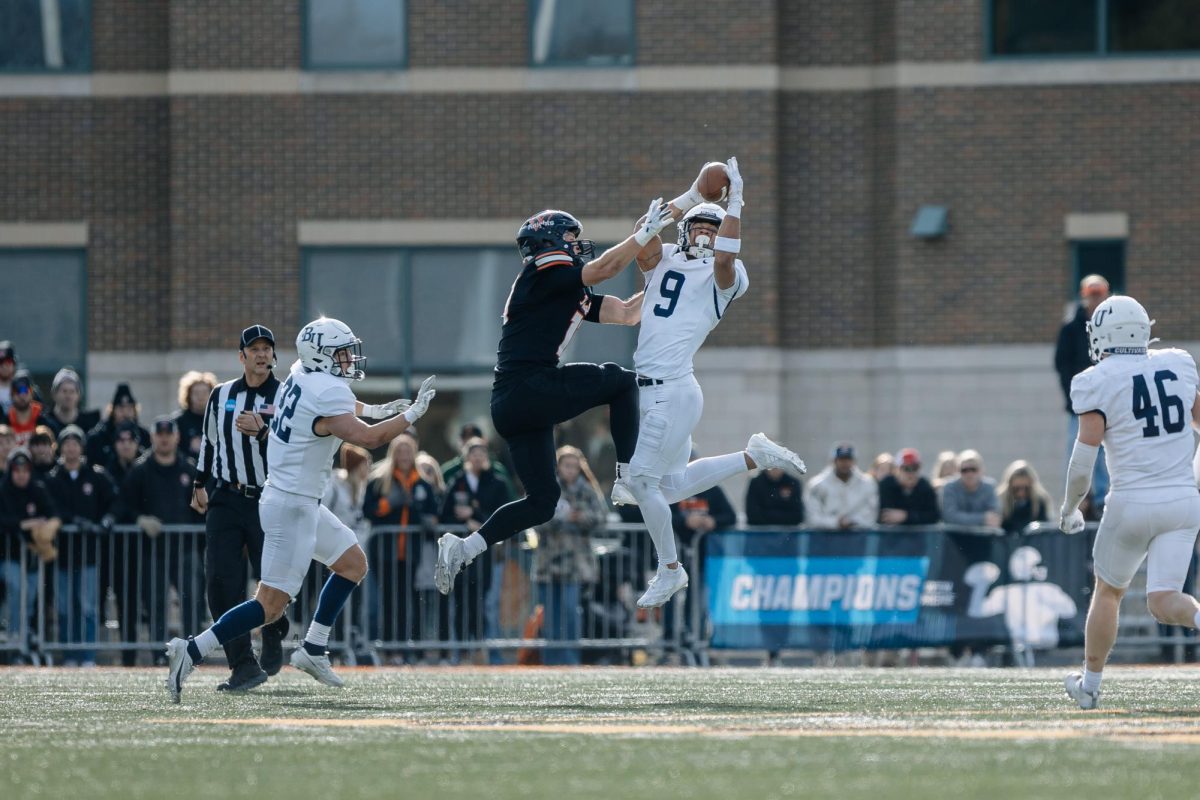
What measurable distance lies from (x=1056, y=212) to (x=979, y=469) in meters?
5.51

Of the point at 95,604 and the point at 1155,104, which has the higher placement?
the point at 1155,104

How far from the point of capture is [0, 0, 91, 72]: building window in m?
22.8

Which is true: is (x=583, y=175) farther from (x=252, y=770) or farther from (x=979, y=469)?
(x=252, y=770)

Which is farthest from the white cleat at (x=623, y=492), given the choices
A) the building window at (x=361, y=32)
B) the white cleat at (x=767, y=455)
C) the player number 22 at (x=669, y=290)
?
the building window at (x=361, y=32)

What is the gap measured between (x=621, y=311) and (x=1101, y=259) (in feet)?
39.9

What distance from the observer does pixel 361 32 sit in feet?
73.8

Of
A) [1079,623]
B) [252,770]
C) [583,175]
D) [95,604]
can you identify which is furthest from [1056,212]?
[252,770]

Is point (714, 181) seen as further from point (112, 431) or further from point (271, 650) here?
point (112, 431)

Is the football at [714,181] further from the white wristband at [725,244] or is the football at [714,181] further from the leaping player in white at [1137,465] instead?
the leaping player in white at [1137,465]

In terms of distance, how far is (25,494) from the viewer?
16.3 meters

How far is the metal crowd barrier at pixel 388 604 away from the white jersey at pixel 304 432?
5.25m

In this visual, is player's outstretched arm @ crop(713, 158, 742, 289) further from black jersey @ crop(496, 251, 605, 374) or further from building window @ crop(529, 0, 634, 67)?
building window @ crop(529, 0, 634, 67)

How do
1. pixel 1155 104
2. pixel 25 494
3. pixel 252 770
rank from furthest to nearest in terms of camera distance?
pixel 1155 104
pixel 25 494
pixel 252 770

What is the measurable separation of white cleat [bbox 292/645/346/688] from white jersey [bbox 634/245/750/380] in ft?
8.07
